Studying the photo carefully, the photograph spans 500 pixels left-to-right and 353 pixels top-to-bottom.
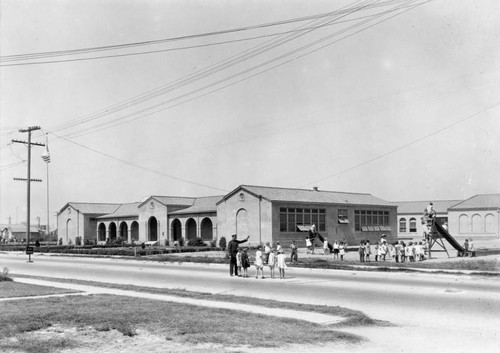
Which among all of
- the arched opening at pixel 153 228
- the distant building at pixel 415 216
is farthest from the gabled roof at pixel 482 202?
the arched opening at pixel 153 228

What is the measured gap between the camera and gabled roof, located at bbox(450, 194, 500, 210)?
7788cm

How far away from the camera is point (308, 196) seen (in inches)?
2393

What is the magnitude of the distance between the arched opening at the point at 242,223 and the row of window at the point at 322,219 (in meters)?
3.73

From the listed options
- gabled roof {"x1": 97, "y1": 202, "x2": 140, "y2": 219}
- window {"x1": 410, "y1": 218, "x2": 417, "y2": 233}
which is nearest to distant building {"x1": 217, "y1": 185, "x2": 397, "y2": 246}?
gabled roof {"x1": 97, "y1": 202, "x2": 140, "y2": 219}

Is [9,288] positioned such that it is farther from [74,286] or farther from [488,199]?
[488,199]

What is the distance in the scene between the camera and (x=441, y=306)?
46.9 feet

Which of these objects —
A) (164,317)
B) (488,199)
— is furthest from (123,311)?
(488,199)

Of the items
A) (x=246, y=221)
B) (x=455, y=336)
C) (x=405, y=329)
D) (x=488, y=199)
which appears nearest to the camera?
(x=455, y=336)

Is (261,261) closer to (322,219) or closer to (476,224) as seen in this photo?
(322,219)

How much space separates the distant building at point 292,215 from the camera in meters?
54.6

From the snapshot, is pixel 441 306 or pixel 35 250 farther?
pixel 35 250

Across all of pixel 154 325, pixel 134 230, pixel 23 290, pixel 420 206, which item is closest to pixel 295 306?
pixel 154 325

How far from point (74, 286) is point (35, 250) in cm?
4243

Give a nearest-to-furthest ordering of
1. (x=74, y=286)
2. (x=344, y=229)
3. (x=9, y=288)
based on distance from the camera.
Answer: (x=9, y=288), (x=74, y=286), (x=344, y=229)
